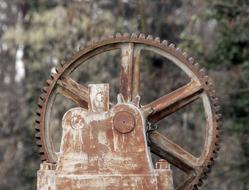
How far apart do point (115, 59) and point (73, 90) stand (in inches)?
586

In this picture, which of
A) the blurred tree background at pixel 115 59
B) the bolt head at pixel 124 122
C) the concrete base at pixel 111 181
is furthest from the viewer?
the blurred tree background at pixel 115 59

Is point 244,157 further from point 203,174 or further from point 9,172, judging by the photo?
point 203,174

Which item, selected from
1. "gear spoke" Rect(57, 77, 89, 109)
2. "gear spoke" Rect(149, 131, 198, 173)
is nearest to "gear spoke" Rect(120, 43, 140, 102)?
"gear spoke" Rect(57, 77, 89, 109)

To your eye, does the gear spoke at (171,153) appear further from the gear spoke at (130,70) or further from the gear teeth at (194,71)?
the gear spoke at (130,70)

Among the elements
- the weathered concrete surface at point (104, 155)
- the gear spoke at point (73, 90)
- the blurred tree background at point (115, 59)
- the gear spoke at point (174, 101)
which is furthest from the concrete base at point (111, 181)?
the blurred tree background at point (115, 59)

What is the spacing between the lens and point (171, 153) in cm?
905

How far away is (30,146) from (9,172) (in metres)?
0.91

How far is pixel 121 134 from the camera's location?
835 centimetres

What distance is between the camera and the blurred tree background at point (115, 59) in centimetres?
2003

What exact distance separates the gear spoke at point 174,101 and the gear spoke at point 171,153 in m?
0.20

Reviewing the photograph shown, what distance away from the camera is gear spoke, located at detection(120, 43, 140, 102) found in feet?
Answer: 29.6

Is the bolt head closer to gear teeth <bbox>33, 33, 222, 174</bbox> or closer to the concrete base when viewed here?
the concrete base

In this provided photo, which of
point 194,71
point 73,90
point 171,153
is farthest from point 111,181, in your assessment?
point 194,71

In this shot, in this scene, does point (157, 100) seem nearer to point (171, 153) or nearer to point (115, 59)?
point (171, 153)
